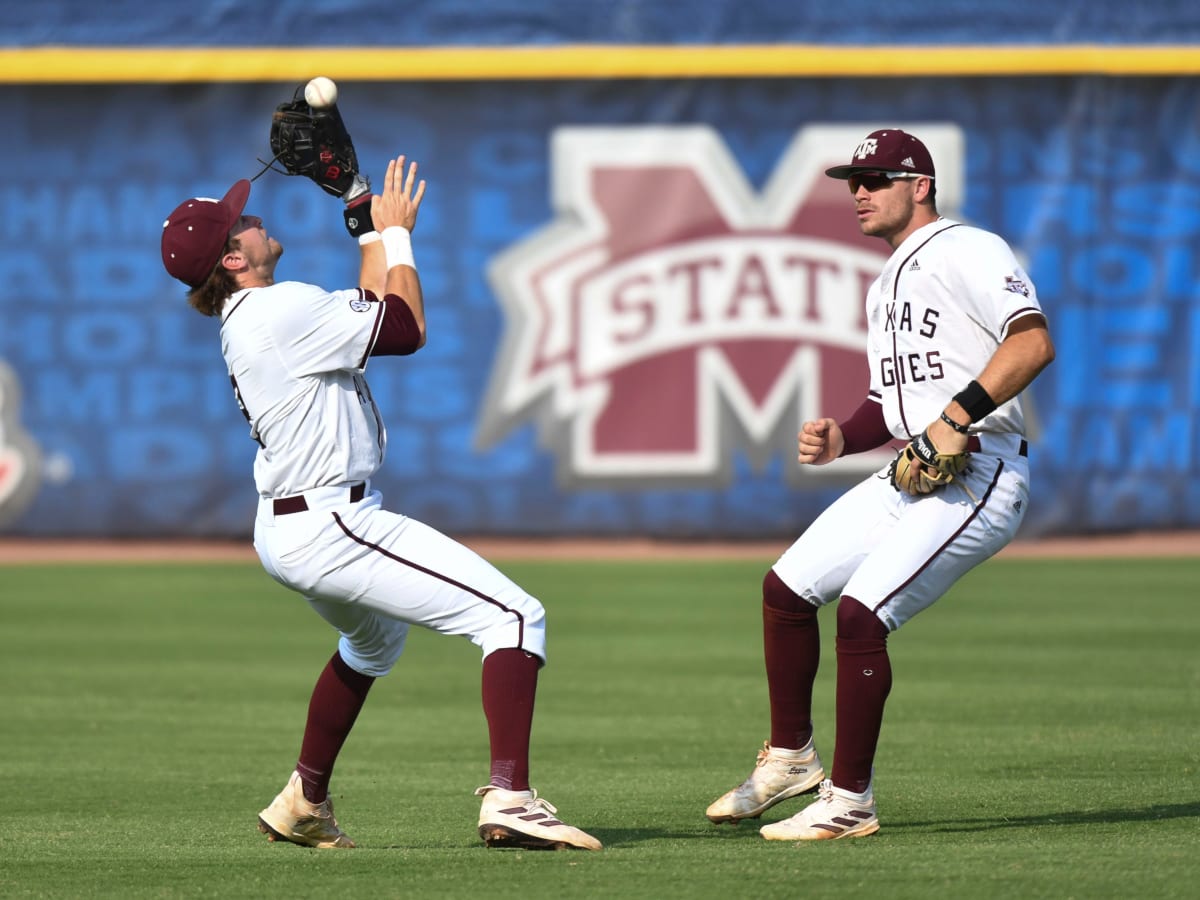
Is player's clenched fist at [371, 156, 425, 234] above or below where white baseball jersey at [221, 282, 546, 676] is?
above

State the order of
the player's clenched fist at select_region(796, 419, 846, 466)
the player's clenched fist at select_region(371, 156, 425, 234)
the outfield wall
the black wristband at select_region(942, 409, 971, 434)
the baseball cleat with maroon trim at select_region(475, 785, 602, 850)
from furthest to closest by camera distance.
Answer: the outfield wall
the player's clenched fist at select_region(796, 419, 846, 466)
the player's clenched fist at select_region(371, 156, 425, 234)
the black wristband at select_region(942, 409, 971, 434)
the baseball cleat with maroon trim at select_region(475, 785, 602, 850)

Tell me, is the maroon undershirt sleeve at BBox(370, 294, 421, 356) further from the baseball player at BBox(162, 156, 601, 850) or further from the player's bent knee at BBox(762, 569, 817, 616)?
the player's bent knee at BBox(762, 569, 817, 616)

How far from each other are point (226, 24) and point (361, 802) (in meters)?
12.1

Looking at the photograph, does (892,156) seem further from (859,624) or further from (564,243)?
(564,243)

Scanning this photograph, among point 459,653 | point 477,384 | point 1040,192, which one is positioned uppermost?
point 1040,192

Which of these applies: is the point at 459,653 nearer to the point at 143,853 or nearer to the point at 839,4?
the point at 143,853

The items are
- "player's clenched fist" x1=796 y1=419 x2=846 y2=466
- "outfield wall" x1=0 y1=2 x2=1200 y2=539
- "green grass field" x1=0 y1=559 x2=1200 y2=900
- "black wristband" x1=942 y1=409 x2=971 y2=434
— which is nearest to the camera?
"green grass field" x1=0 y1=559 x2=1200 y2=900

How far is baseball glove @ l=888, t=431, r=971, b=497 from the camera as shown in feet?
19.3

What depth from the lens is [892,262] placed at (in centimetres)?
625

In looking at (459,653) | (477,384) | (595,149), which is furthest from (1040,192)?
(459,653)

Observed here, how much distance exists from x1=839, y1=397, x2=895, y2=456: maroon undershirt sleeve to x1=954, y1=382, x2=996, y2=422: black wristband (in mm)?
772

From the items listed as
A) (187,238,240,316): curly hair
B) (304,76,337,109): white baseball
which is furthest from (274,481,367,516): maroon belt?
(304,76,337,109): white baseball

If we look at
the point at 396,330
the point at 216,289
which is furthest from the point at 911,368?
the point at 216,289

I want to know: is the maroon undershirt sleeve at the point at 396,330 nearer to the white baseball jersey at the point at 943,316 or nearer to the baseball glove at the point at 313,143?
the baseball glove at the point at 313,143
